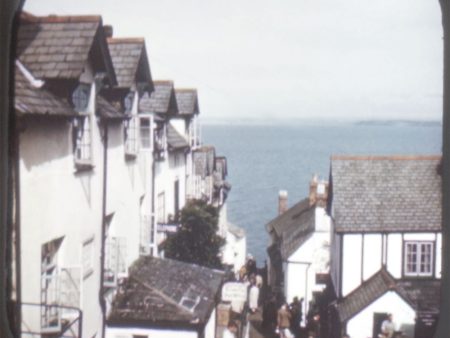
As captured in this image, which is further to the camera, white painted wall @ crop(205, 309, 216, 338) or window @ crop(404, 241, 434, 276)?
white painted wall @ crop(205, 309, 216, 338)

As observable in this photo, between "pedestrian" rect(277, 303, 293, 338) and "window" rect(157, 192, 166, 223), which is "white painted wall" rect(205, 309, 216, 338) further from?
"window" rect(157, 192, 166, 223)

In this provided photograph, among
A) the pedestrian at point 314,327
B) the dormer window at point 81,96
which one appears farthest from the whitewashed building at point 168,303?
the dormer window at point 81,96

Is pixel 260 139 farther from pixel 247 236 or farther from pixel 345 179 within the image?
pixel 247 236

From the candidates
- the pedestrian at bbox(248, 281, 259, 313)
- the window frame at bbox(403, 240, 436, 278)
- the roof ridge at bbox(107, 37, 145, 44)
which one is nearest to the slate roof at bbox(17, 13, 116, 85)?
the roof ridge at bbox(107, 37, 145, 44)

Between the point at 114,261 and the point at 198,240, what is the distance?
2.18ft

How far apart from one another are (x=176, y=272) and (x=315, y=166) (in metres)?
1.06

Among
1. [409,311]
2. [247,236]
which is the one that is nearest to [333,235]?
[247,236]

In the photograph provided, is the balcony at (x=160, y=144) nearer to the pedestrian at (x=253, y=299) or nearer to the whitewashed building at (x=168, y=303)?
the whitewashed building at (x=168, y=303)

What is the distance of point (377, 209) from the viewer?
106 inches

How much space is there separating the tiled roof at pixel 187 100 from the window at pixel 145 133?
2.13 ft

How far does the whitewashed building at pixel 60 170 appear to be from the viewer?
2693 millimetres

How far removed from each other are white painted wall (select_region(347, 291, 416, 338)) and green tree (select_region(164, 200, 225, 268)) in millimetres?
1021

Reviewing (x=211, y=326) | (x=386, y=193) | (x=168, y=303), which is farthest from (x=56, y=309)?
(x=386, y=193)

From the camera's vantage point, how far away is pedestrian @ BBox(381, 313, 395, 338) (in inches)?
99.1
